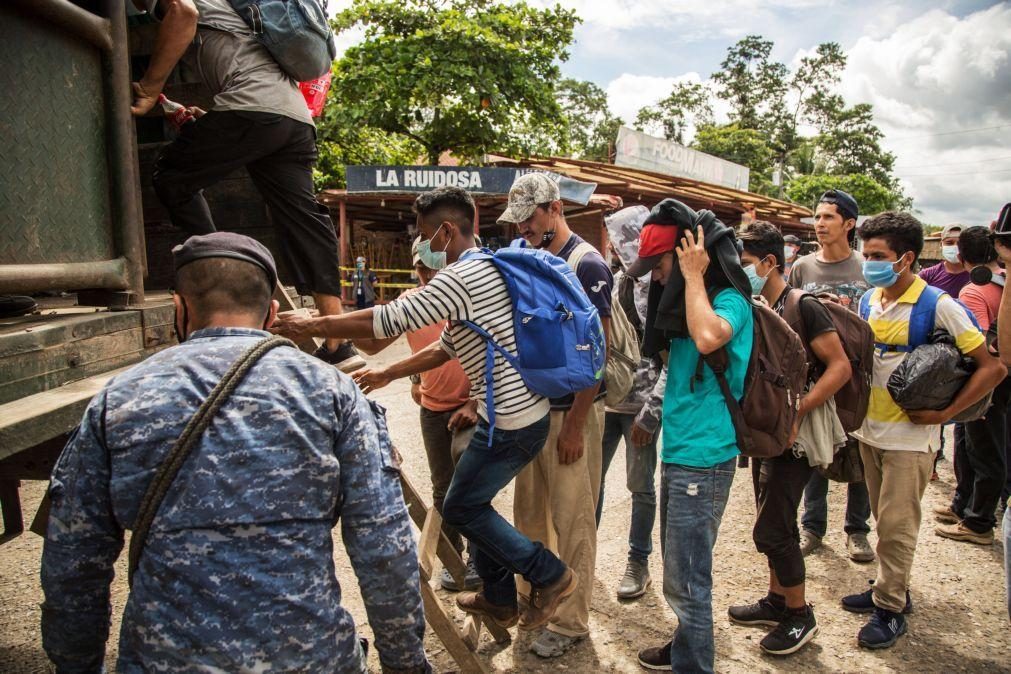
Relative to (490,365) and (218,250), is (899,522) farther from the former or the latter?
(218,250)

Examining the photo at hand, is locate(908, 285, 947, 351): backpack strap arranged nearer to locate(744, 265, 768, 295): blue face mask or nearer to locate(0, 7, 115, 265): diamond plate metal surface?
locate(744, 265, 768, 295): blue face mask

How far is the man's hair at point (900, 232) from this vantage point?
319 centimetres

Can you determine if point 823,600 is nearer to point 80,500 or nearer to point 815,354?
point 815,354

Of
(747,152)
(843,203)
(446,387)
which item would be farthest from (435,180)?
(747,152)

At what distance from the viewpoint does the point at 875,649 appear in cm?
308

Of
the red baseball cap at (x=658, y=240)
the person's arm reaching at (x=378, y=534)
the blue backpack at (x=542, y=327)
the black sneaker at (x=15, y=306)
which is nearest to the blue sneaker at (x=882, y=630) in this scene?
the blue backpack at (x=542, y=327)

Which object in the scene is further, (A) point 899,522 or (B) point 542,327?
(A) point 899,522

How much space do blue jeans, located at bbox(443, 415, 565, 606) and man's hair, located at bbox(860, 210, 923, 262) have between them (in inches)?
77.5

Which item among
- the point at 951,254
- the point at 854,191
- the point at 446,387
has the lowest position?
the point at 446,387

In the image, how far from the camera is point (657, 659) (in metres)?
2.89

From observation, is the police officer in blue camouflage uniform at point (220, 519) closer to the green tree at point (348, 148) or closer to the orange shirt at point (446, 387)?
the orange shirt at point (446, 387)

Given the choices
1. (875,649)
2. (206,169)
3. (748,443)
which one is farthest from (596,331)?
(875,649)

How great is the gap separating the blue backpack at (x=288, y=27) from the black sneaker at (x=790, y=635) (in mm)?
3257

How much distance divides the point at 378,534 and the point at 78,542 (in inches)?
23.8
